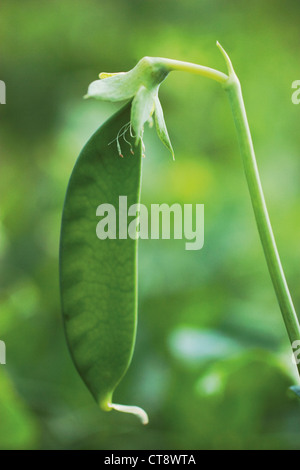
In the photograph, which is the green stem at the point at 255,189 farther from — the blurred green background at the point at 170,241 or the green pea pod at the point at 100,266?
the blurred green background at the point at 170,241

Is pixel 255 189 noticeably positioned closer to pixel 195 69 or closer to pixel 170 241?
pixel 195 69

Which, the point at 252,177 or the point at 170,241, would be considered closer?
the point at 252,177

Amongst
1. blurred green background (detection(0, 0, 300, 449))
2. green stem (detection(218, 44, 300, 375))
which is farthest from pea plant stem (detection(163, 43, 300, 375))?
blurred green background (detection(0, 0, 300, 449))

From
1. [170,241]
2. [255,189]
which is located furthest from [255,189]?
[170,241]

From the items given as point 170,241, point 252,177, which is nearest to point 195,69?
point 252,177

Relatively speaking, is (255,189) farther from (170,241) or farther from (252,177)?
(170,241)

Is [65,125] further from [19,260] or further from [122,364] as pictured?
[122,364]

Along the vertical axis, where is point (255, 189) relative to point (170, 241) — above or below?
below

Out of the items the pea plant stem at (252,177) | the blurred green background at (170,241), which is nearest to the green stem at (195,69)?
the pea plant stem at (252,177)
